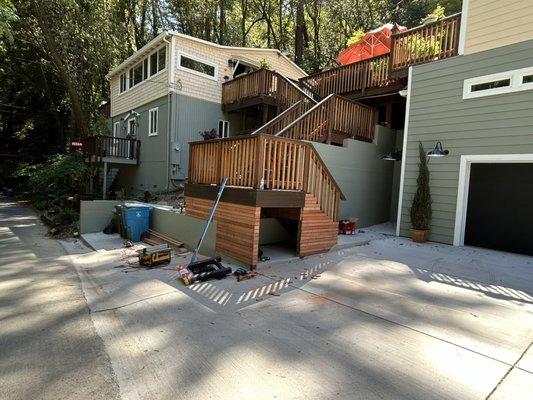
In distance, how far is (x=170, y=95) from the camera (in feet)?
41.0

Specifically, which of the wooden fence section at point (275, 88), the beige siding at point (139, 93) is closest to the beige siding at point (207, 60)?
the beige siding at point (139, 93)

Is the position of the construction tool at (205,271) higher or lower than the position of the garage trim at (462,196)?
lower

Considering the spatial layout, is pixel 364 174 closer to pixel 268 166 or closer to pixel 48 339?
pixel 268 166

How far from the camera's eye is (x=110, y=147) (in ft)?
45.5

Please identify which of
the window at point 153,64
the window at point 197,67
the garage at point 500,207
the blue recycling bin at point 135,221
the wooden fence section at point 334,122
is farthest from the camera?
the window at point 153,64

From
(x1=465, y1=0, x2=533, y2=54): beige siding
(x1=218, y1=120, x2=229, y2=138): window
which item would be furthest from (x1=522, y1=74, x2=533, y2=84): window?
(x1=218, y1=120, x2=229, y2=138): window

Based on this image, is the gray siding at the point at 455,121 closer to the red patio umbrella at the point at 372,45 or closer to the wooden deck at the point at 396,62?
the wooden deck at the point at 396,62

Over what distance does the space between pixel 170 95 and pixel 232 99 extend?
8.07ft

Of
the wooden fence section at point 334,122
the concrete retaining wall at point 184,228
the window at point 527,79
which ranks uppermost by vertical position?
the window at point 527,79

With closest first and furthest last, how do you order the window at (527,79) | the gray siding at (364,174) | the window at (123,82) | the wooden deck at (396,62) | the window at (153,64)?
the window at (527,79) → the wooden deck at (396,62) → the gray siding at (364,174) → the window at (153,64) → the window at (123,82)

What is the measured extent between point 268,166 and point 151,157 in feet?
31.8

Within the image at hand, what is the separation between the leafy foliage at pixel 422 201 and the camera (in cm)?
736

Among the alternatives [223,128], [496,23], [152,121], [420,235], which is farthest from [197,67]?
[420,235]

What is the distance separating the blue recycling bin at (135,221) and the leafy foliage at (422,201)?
6837mm
